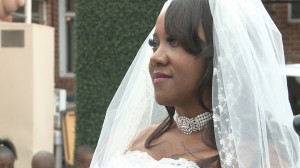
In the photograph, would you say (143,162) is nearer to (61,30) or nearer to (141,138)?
(141,138)

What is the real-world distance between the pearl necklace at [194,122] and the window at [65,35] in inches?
300

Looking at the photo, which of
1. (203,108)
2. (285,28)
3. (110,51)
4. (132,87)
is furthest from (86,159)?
(285,28)

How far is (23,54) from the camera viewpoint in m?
5.79

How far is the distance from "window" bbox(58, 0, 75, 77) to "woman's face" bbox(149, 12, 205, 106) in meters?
7.68

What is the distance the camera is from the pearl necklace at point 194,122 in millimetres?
1991

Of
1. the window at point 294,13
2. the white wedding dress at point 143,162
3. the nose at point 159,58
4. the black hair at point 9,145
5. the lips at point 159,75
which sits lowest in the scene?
the black hair at point 9,145

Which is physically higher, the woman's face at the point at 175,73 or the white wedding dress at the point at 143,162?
the woman's face at the point at 175,73

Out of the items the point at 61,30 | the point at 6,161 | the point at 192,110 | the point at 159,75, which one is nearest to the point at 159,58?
the point at 159,75

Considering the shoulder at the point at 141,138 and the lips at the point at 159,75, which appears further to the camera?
the shoulder at the point at 141,138

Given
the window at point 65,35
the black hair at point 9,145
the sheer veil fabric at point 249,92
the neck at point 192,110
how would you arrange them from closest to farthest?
the sheer veil fabric at point 249,92 < the neck at point 192,110 < the black hair at point 9,145 < the window at point 65,35

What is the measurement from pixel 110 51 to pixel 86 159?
1.26 meters

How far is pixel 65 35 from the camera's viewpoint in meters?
9.73

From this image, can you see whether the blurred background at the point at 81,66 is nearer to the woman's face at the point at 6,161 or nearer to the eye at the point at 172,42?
the woman's face at the point at 6,161

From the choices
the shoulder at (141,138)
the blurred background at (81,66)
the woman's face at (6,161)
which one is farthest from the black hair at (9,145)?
the shoulder at (141,138)
